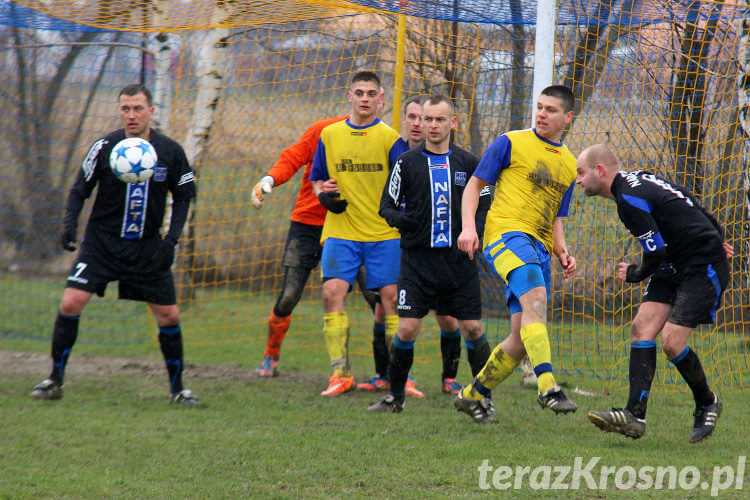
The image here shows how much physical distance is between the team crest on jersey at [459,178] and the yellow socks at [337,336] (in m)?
1.37

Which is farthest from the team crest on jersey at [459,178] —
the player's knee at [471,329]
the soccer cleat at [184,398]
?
the soccer cleat at [184,398]

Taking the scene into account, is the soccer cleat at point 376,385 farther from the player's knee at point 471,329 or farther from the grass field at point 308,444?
the player's knee at point 471,329

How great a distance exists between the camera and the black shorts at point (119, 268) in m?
5.37

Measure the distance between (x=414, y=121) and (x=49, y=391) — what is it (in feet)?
10.2

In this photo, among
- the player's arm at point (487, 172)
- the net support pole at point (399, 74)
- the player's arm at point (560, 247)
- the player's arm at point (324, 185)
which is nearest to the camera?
the player's arm at point (487, 172)

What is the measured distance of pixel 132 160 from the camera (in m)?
5.19

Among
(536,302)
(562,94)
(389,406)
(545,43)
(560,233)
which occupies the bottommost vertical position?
(389,406)

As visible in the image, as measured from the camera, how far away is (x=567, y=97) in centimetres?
478

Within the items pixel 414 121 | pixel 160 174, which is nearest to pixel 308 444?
pixel 160 174

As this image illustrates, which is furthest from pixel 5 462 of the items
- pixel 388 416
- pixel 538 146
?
pixel 538 146

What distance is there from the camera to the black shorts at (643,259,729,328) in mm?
4426

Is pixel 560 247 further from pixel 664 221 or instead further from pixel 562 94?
pixel 562 94

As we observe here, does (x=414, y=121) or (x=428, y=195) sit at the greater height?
(x=414, y=121)

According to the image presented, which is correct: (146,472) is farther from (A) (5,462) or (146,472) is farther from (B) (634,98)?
(B) (634,98)
